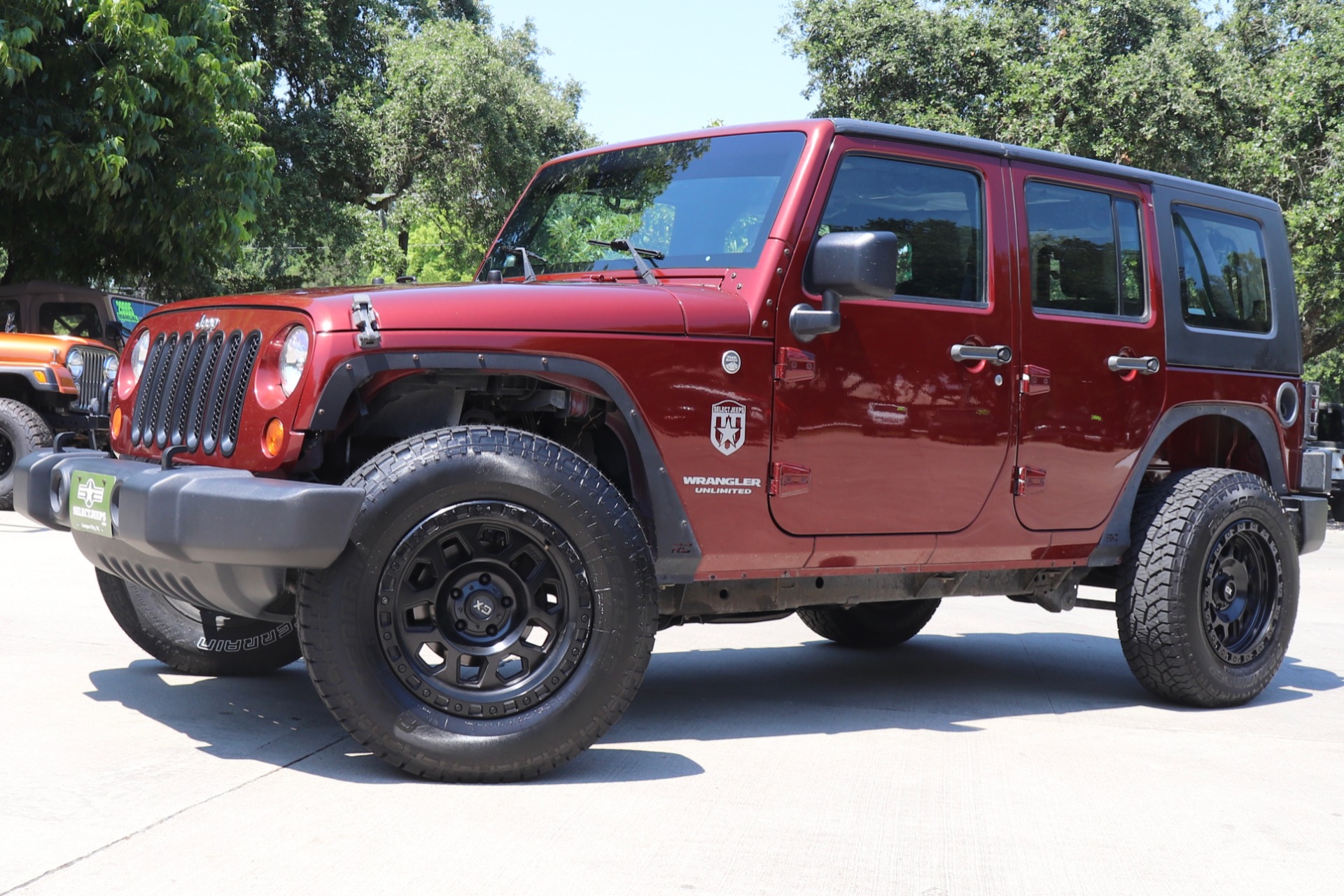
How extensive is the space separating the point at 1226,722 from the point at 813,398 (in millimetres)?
2241

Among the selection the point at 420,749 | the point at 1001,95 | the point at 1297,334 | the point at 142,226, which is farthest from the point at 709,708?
the point at 1001,95

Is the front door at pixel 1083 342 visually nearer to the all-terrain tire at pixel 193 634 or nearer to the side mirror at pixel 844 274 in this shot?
the side mirror at pixel 844 274

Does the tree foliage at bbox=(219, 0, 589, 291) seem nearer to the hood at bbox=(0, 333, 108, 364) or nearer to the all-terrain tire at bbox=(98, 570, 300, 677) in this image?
the hood at bbox=(0, 333, 108, 364)

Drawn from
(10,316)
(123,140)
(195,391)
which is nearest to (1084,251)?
(195,391)

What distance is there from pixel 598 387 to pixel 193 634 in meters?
1.97

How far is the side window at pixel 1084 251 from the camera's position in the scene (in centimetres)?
506

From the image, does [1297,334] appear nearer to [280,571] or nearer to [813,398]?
[813,398]

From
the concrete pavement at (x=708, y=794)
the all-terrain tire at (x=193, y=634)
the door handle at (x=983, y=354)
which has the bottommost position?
the concrete pavement at (x=708, y=794)

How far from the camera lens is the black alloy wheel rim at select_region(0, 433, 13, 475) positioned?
11718 mm

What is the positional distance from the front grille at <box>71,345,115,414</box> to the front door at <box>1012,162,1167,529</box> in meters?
9.85

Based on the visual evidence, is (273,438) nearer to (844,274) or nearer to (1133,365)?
(844,274)

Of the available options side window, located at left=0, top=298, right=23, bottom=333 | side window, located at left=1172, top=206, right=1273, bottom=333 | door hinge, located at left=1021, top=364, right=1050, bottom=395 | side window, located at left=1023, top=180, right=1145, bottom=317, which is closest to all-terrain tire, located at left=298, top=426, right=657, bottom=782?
door hinge, located at left=1021, top=364, right=1050, bottom=395

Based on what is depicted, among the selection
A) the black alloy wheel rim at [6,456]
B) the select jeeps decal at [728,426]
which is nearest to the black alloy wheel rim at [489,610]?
the select jeeps decal at [728,426]

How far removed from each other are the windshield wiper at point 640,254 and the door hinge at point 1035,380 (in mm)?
1377
